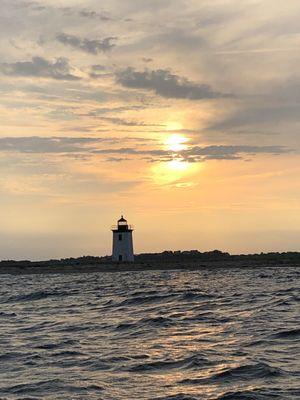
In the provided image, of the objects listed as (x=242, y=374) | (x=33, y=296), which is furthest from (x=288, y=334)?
(x=33, y=296)

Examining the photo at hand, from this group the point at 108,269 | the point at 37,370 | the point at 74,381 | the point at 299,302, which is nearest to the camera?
the point at 74,381

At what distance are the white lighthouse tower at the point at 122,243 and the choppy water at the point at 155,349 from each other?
179 feet

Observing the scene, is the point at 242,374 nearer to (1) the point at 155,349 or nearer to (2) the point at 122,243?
(1) the point at 155,349

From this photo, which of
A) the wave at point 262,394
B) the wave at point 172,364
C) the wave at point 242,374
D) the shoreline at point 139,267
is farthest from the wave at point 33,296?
the shoreline at point 139,267

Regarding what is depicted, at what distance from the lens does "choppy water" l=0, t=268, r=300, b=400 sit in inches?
573

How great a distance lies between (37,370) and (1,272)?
81.8 meters

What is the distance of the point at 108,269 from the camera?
274 feet

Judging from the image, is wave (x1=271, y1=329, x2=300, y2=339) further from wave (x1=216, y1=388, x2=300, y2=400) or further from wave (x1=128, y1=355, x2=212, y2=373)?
wave (x1=216, y1=388, x2=300, y2=400)

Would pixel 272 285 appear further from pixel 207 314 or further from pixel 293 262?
pixel 293 262

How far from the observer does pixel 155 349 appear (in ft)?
65.5

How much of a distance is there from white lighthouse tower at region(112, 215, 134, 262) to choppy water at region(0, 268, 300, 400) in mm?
54691

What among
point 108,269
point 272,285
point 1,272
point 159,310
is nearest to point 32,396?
point 159,310

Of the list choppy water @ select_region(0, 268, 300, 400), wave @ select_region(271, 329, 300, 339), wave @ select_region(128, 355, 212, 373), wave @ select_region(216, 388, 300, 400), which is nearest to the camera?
wave @ select_region(216, 388, 300, 400)

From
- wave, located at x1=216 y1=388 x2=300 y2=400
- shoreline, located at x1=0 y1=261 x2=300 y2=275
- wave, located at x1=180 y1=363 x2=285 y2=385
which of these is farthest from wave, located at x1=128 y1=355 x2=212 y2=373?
shoreline, located at x1=0 y1=261 x2=300 y2=275
